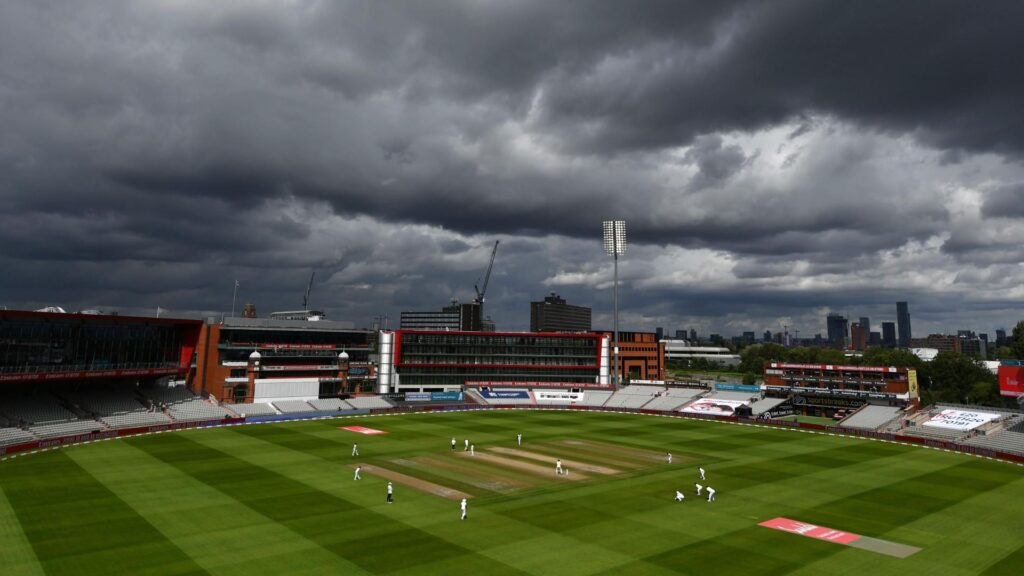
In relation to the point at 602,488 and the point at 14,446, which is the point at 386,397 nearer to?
the point at 14,446

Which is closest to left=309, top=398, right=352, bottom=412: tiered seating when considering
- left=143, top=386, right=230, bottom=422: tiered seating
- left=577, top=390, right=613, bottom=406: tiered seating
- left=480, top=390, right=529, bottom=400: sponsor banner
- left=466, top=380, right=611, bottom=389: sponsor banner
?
left=143, top=386, right=230, bottom=422: tiered seating

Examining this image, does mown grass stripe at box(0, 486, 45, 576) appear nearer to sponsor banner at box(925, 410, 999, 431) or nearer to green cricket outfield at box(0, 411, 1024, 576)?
green cricket outfield at box(0, 411, 1024, 576)

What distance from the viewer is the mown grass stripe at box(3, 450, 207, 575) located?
94.0 feet

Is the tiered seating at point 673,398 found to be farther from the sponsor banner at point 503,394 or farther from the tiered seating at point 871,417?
the tiered seating at point 871,417

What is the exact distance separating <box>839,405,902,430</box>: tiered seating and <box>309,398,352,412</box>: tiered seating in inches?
3033

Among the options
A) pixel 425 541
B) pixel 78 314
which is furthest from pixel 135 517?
pixel 78 314

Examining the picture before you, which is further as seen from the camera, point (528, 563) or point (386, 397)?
point (386, 397)

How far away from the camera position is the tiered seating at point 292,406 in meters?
92.1

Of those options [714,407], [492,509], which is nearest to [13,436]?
[492,509]

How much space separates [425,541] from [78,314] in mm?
65785

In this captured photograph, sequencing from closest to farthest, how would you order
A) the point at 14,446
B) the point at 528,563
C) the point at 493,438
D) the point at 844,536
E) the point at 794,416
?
the point at 528,563, the point at 844,536, the point at 14,446, the point at 493,438, the point at 794,416

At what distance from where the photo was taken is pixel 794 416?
104 metres

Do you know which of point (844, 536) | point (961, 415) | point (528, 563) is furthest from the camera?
point (961, 415)

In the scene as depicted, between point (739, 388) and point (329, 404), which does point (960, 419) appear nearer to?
point (739, 388)
